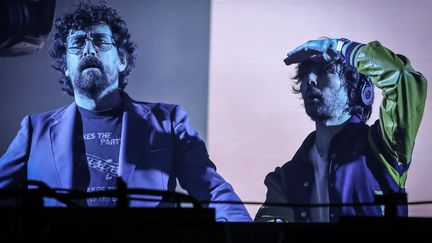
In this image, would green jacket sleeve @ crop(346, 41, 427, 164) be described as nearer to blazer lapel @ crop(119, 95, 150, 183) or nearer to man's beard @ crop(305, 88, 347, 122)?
man's beard @ crop(305, 88, 347, 122)

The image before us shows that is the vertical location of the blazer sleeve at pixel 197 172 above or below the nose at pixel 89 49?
below

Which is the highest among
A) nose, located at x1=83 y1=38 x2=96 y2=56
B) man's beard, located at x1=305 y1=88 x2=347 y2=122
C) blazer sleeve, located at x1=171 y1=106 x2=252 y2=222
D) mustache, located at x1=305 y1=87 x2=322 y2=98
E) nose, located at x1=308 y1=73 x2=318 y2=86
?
nose, located at x1=83 y1=38 x2=96 y2=56

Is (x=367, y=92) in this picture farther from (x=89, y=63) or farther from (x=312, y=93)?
(x=89, y=63)

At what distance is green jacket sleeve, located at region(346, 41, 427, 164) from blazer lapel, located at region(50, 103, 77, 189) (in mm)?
1325

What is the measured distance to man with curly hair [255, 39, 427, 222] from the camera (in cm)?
309

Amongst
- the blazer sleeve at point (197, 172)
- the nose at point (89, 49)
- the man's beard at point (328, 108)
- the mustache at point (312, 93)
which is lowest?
the blazer sleeve at point (197, 172)

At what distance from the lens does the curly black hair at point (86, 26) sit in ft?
10.6

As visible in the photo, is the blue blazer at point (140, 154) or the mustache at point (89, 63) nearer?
the blue blazer at point (140, 154)

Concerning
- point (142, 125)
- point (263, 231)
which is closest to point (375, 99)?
point (263, 231)

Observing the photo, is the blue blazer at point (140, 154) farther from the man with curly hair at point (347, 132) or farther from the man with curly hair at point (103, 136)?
the man with curly hair at point (347, 132)

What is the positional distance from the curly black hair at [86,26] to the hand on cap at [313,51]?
2.34ft

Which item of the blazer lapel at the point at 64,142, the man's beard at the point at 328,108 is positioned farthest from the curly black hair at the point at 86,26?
the man's beard at the point at 328,108

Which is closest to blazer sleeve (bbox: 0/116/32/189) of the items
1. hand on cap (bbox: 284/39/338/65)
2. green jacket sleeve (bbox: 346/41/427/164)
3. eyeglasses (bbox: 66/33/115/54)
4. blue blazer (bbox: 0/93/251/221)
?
blue blazer (bbox: 0/93/251/221)

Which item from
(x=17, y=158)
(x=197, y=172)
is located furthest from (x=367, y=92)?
(x=17, y=158)
